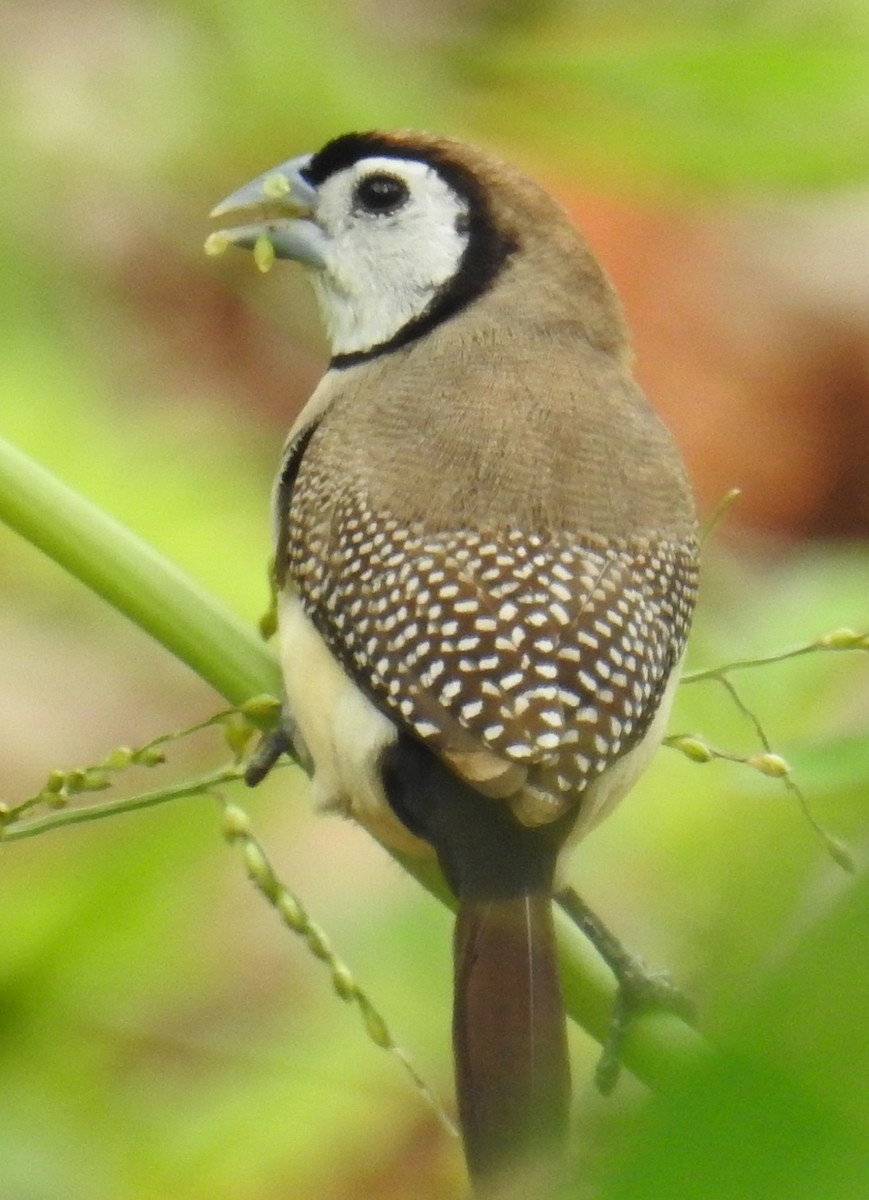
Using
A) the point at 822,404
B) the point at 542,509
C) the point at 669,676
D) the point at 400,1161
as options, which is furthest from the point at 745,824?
the point at 822,404

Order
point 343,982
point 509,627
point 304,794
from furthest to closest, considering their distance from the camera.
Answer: point 304,794
point 509,627
point 343,982

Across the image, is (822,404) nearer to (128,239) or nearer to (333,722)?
(128,239)

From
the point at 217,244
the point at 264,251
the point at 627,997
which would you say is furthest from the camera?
the point at 264,251

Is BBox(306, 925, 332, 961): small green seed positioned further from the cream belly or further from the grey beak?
the grey beak

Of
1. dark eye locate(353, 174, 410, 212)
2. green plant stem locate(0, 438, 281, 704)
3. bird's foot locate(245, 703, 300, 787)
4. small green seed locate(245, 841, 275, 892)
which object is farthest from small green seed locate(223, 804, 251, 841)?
dark eye locate(353, 174, 410, 212)

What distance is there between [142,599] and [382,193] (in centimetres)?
106

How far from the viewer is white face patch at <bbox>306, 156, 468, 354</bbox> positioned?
2197 mm

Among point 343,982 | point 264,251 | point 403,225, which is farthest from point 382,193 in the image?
point 343,982

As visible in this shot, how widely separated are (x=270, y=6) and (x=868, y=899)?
175 centimetres

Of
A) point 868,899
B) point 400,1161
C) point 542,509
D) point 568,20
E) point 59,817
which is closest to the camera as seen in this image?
point 868,899

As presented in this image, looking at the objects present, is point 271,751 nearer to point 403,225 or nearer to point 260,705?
point 260,705

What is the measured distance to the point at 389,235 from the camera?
2.21 m

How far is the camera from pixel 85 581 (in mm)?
1283

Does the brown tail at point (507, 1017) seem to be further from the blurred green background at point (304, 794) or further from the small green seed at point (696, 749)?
the small green seed at point (696, 749)
